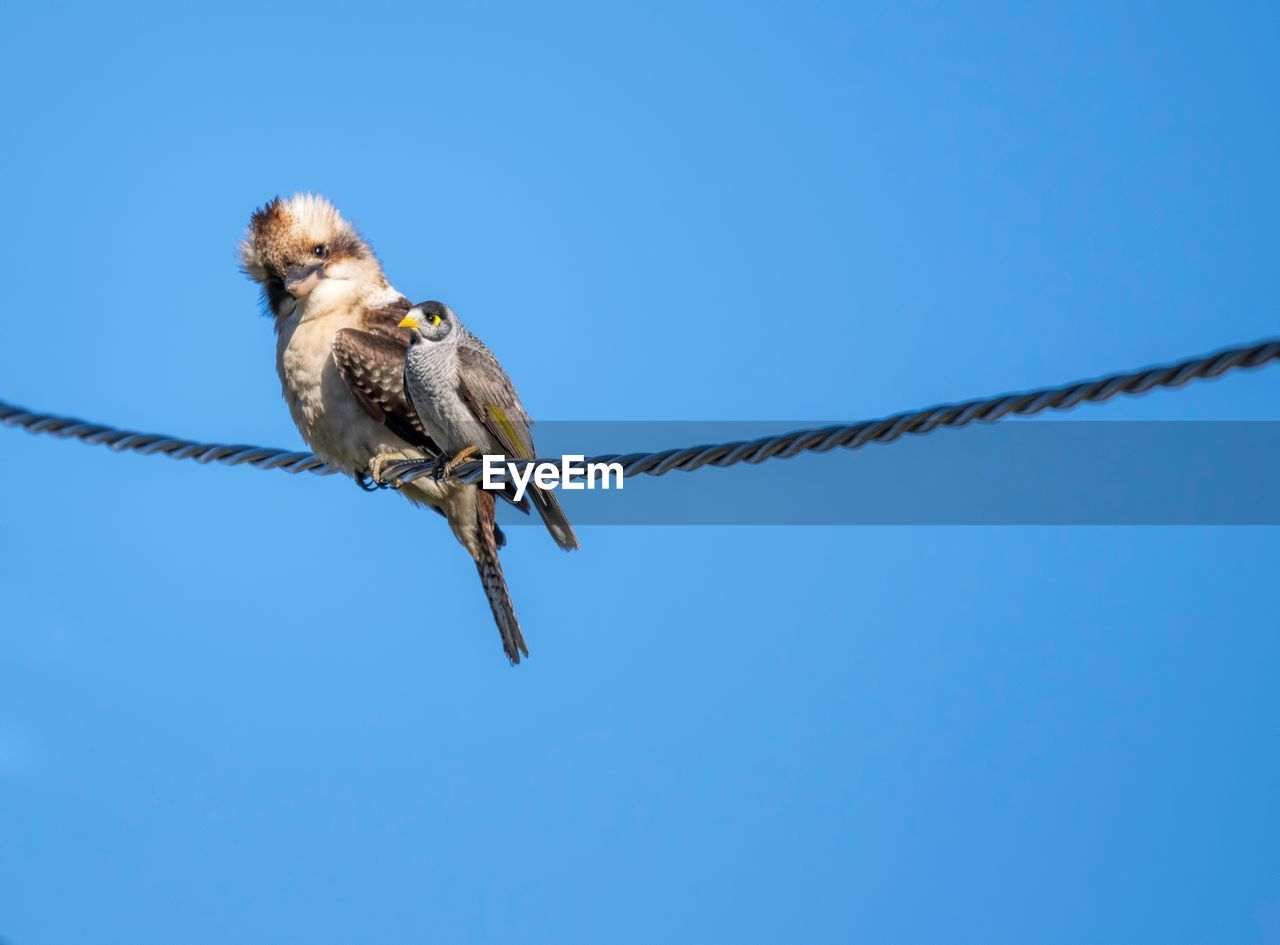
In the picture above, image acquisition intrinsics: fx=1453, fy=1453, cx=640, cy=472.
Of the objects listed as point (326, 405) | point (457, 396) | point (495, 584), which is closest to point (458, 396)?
point (457, 396)

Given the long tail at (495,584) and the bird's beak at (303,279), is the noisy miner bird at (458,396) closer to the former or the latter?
the long tail at (495,584)

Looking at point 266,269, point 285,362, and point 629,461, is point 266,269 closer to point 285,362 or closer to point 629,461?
point 285,362

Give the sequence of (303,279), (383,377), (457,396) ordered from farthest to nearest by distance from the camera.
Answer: (303,279) < (383,377) < (457,396)

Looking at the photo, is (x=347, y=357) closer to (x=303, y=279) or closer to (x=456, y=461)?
(x=303, y=279)

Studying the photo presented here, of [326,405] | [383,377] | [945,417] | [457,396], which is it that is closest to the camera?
[945,417]

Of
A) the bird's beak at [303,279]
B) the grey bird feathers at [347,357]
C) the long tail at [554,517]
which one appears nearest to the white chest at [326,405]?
the grey bird feathers at [347,357]

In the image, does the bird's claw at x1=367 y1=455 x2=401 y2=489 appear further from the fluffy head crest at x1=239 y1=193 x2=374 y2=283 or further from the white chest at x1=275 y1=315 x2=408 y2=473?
the fluffy head crest at x1=239 y1=193 x2=374 y2=283
